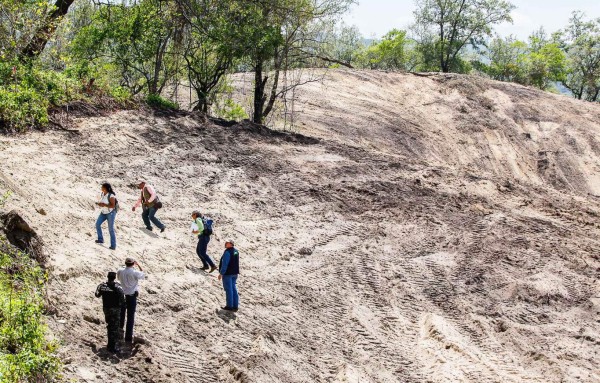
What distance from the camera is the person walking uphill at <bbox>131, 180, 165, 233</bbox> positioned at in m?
13.8

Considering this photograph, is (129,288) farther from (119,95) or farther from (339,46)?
(339,46)

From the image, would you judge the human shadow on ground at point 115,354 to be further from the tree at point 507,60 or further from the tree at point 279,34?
the tree at point 507,60

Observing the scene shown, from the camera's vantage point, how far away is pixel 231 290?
37.9ft

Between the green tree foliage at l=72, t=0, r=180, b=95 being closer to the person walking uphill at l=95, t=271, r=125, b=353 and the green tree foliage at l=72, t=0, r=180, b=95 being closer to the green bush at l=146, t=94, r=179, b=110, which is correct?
the green bush at l=146, t=94, r=179, b=110

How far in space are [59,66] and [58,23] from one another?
5.97 feet

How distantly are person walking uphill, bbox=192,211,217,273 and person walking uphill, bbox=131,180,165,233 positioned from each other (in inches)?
57.8

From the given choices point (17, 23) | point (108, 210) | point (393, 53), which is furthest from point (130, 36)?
point (393, 53)

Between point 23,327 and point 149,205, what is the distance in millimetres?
5952

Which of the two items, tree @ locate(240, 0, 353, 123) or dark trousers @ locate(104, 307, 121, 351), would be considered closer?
dark trousers @ locate(104, 307, 121, 351)

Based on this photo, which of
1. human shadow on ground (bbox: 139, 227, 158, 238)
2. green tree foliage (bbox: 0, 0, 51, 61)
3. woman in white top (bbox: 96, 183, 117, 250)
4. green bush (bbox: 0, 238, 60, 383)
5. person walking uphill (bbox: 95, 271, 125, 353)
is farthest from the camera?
green tree foliage (bbox: 0, 0, 51, 61)

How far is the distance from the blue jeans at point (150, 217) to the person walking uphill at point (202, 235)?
1.57 meters

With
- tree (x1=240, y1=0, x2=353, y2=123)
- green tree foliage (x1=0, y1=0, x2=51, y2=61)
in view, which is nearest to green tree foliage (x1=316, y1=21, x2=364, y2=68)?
tree (x1=240, y1=0, x2=353, y2=123)

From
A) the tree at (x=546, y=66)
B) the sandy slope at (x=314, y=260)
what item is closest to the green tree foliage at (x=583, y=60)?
the tree at (x=546, y=66)

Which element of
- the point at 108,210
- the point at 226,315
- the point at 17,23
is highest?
the point at 17,23
